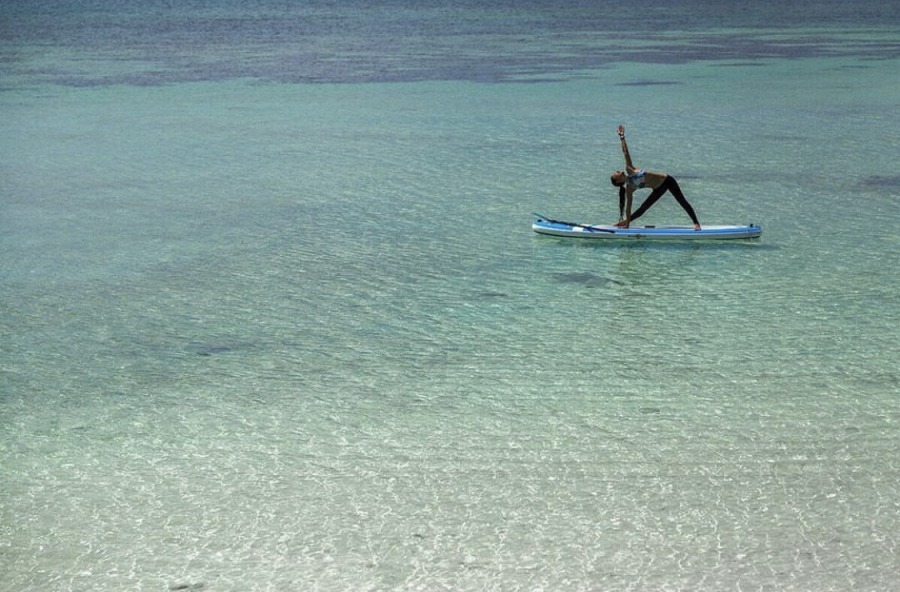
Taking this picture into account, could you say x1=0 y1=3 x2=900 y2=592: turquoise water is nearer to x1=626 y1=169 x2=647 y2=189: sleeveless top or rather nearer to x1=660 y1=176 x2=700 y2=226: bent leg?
x1=660 y1=176 x2=700 y2=226: bent leg

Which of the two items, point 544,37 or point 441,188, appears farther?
point 544,37

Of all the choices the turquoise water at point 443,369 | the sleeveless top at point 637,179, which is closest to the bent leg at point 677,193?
the sleeveless top at point 637,179

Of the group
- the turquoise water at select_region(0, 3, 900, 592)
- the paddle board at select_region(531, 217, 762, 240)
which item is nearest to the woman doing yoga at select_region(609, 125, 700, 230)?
the paddle board at select_region(531, 217, 762, 240)

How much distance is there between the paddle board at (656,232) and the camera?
15.6 meters

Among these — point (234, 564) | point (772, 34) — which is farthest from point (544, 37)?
point (234, 564)

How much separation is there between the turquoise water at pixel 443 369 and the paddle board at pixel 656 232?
173mm

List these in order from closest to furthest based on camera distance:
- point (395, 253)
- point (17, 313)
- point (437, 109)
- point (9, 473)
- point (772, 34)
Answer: point (9, 473)
point (17, 313)
point (395, 253)
point (437, 109)
point (772, 34)

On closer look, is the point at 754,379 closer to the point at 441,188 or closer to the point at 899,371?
the point at 899,371

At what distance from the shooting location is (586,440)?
9391 millimetres

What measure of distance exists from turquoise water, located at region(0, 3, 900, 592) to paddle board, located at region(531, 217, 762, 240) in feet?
0.57

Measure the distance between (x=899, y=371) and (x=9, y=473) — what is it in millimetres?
6677

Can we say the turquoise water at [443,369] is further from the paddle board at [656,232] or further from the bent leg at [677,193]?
the bent leg at [677,193]

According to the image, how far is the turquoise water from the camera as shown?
780 cm

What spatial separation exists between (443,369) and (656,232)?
5295 mm
